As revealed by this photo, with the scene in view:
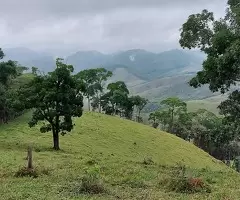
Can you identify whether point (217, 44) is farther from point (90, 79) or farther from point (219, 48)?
point (90, 79)

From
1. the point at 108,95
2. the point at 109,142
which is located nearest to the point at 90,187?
the point at 109,142

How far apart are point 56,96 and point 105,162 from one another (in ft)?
47.6

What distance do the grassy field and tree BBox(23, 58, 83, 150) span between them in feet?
14.7

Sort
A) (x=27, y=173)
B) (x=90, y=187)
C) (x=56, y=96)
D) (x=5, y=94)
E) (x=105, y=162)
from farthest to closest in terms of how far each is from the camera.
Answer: (x=5, y=94) → (x=56, y=96) → (x=105, y=162) → (x=27, y=173) → (x=90, y=187)

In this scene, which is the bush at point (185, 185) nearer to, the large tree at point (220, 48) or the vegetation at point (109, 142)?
the vegetation at point (109, 142)

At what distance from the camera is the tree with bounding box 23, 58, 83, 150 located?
55344mm

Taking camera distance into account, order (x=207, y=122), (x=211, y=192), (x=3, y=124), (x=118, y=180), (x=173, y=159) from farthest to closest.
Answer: (x=207, y=122), (x=3, y=124), (x=173, y=159), (x=118, y=180), (x=211, y=192)

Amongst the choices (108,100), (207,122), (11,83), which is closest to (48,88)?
(11,83)

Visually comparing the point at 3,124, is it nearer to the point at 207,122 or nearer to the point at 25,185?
the point at 25,185

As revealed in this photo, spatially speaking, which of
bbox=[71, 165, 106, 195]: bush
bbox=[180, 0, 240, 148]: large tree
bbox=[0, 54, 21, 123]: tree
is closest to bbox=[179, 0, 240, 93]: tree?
bbox=[180, 0, 240, 148]: large tree

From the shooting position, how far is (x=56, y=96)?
5506 centimetres

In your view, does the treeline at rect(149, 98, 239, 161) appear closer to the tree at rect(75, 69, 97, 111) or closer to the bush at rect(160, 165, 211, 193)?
the tree at rect(75, 69, 97, 111)

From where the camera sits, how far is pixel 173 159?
231 feet

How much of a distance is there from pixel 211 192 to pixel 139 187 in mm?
4597
